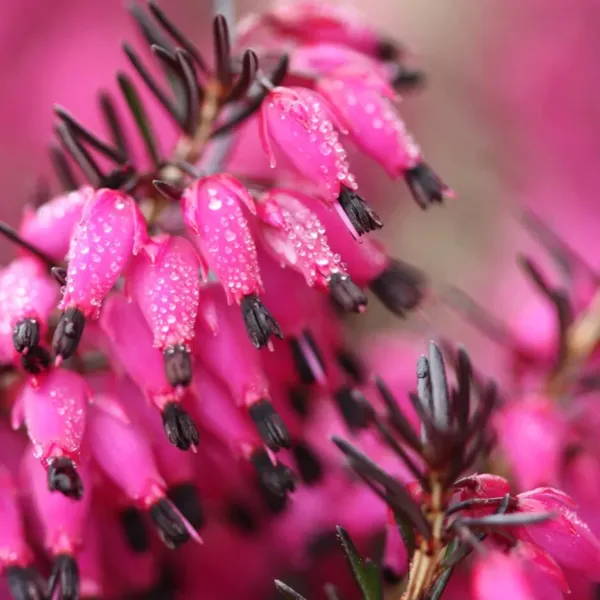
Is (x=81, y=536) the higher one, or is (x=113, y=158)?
(x=113, y=158)

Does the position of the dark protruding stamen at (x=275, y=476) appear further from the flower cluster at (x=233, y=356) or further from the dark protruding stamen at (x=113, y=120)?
the dark protruding stamen at (x=113, y=120)

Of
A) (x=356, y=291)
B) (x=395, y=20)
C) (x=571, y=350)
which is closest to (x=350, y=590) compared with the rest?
(x=571, y=350)

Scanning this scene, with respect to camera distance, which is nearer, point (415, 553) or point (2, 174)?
point (415, 553)

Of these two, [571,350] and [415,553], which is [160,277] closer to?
[415,553]

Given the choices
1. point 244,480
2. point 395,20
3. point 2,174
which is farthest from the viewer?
point 395,20

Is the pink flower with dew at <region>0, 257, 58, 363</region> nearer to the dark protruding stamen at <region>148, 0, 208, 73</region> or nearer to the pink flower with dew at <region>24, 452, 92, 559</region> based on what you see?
the pink flower with dew at <region>24, 452, 92, 559</region>

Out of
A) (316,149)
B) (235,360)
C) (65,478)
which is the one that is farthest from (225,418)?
(316,149)

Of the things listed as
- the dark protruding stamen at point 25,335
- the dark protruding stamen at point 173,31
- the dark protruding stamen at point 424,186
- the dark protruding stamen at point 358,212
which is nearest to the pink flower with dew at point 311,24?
the dark protruding stamen at point 173,31
